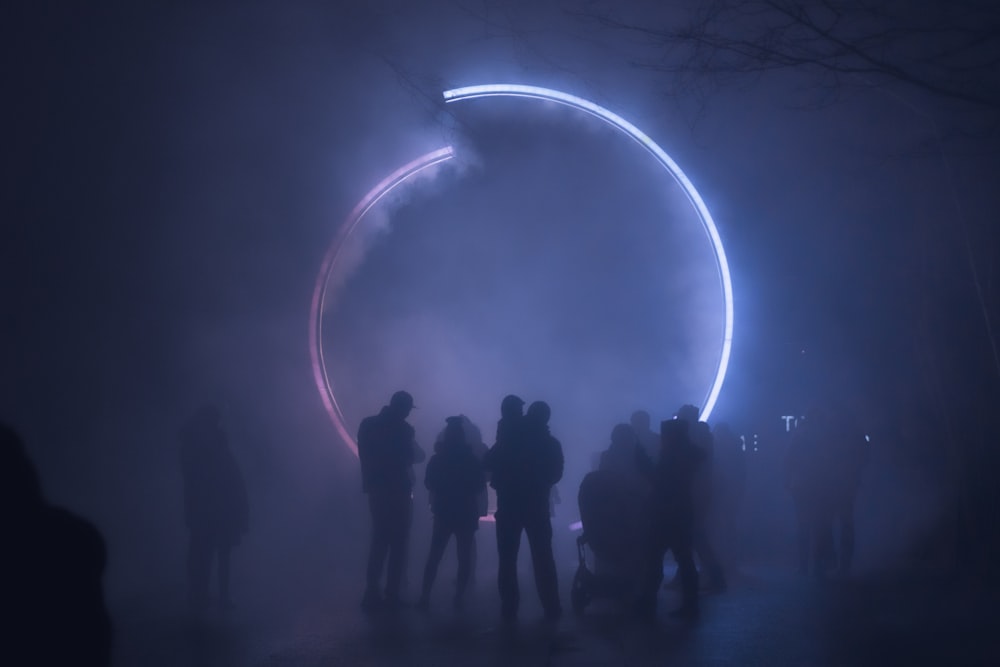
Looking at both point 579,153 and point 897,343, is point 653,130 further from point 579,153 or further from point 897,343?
point 897,343

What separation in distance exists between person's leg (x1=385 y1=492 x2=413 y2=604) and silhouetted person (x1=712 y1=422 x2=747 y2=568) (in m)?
4.04

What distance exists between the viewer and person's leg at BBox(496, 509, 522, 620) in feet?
32.2

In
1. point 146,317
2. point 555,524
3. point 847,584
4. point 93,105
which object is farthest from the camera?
point 555,524

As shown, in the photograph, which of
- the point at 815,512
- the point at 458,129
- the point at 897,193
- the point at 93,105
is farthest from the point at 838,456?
the point at 93,105

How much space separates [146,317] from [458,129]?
18.4ft

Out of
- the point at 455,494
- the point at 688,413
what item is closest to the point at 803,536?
the point at 688,413

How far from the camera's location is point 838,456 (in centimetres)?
1248

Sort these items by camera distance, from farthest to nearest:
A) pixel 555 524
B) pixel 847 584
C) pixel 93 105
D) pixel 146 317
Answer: pixel 555 524
pixel 146 317
pixel 93 105
pixel 847 584

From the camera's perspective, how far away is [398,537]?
11.2 meters

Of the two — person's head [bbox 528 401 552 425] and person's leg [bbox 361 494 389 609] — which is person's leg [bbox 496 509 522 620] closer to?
person's head [bbox 528 401 552 425]

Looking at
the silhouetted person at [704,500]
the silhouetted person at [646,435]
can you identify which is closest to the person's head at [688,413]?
the silhouetted person at [704,500]

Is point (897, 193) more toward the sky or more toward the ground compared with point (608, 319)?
more toward the sky

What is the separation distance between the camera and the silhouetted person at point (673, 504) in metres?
9.96

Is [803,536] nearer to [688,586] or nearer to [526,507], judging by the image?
[688,586]
